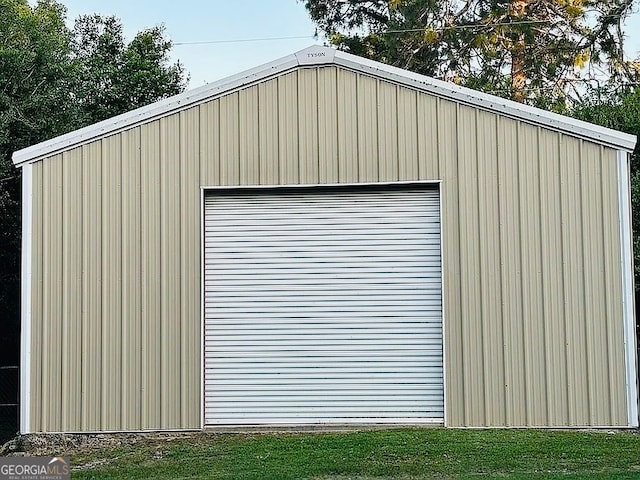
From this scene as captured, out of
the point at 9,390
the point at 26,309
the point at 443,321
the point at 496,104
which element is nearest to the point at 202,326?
the point at 26,309

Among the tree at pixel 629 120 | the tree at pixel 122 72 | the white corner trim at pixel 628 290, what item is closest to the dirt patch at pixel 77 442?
the white corner trim at pixel 628 290

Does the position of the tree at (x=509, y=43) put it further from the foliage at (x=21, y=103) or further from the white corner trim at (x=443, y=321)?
the white corner trim at (x=443, y=321)

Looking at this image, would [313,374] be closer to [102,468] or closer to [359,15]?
[102,468]

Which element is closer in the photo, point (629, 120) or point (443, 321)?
point (443, 321)

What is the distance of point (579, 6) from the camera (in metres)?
22.4

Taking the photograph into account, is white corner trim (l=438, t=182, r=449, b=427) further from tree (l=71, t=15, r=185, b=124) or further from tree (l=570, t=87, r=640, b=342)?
tree (l=71, t=15, r=185, b=124)

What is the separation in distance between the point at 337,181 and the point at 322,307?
1.56m

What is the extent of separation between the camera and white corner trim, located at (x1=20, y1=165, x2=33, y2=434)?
10.4 meters

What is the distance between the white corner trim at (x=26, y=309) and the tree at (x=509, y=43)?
14198 mm

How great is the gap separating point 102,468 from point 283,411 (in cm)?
244

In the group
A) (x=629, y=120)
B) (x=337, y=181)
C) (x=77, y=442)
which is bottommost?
(x=77, y=442)

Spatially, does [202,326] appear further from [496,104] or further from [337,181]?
[496,104]

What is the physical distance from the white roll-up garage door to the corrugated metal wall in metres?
0.29

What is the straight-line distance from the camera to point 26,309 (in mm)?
10562
